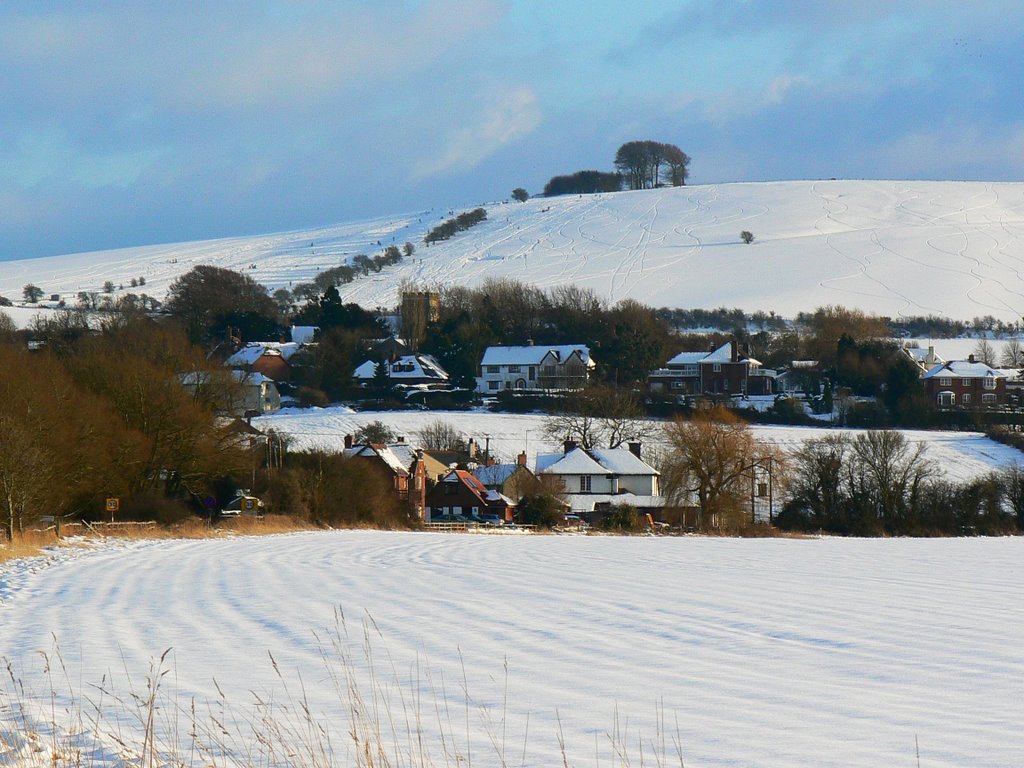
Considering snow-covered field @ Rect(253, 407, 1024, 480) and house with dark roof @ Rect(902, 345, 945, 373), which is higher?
house with dark roof @ Rect(902, 345, 945, 373)

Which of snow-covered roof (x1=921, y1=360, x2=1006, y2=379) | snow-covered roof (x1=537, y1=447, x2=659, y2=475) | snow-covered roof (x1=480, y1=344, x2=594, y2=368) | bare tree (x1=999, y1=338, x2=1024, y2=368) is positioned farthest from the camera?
bare tree (x1=999, y1=338, x2=1024, y2=368)

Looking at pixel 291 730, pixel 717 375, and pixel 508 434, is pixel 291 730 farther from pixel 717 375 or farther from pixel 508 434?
pixel 717 375

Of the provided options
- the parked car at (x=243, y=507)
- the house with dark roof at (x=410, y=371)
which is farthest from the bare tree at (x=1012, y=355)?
the parked car at (x=243, y=507)

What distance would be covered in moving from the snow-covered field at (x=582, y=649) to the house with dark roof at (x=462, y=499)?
117 ft

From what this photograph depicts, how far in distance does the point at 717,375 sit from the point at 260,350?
3863 cm

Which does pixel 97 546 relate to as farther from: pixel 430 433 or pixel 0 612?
pixel 430 433

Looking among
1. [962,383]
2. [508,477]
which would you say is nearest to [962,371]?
[962,383]

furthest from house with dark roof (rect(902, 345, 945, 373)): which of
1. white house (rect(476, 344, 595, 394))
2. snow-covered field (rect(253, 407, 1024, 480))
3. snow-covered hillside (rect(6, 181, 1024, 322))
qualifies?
white house (rect(476, 344, 595, 394))

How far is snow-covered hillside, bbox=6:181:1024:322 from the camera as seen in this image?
5153 inches

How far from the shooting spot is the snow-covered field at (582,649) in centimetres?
773

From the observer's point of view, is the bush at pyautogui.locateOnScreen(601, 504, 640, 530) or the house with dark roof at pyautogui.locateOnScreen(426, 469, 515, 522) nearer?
the bush at pyautogui.locateOnScreen(601, 504, 640, 530)

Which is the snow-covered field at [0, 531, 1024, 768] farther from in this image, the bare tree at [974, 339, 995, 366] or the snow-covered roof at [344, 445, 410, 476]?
the bare tree at [974, 339, 995, 366]

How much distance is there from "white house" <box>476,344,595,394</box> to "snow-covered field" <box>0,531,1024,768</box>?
235 feet

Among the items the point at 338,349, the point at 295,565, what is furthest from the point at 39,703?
the point at 338,349
